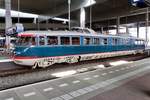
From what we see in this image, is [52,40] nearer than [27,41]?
No

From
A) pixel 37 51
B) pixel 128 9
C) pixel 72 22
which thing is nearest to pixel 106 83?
pixel 37 51

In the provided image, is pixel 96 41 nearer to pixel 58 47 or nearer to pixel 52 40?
pixel 58 47

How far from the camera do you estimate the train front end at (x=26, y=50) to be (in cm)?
1063

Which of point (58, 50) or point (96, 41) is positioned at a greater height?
point (96, 41)

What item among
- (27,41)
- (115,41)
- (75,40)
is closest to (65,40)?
(75,40)

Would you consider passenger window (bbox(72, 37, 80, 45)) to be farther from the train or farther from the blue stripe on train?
the blue stripe on train

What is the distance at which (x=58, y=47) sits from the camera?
39.4 ft

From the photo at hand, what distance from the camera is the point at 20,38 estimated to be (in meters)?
11.2

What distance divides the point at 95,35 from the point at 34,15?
114ft

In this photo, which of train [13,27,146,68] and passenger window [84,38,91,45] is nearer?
train [13,27,146,68]

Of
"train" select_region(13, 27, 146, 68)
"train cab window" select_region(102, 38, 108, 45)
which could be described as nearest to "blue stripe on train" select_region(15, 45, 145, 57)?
"train" select_region(13, 27, 146, 68)

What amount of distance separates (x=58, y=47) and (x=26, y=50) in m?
2.34

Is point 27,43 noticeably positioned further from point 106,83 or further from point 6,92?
point 106,83

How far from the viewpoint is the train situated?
10789mm
